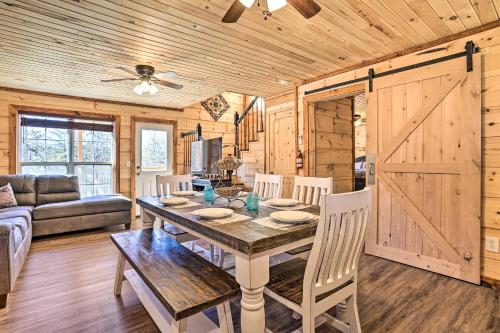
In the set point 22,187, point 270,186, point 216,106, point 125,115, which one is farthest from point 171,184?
point 216,106

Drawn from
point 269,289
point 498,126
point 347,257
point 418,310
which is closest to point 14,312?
point 269,289

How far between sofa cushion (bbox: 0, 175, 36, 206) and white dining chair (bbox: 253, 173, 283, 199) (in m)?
3.62

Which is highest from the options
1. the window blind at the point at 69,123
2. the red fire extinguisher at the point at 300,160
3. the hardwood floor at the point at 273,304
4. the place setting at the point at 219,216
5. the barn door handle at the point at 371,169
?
the window blind at the point at 69,123

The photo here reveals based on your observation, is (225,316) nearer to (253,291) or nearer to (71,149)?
(253,291)

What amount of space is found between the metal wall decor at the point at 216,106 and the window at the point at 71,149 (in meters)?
2.13

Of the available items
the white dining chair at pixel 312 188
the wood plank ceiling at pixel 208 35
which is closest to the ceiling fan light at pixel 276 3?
the wood plank ceiling at pixel 208 35

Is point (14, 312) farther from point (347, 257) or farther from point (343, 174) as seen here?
point (343, 174)

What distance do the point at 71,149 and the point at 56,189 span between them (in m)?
0.98

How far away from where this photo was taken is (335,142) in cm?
423

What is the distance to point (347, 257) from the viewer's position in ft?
4.77

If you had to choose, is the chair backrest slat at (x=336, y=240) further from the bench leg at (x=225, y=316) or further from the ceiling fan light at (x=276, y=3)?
the ceiling fan light at (x=276, y=3)

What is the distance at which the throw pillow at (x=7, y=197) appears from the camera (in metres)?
3.68

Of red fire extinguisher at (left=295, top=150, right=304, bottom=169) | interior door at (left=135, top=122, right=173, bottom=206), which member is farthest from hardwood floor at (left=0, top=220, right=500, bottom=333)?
interior door at (left=135, top=122, right=173, bottom=206)

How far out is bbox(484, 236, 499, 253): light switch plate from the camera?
7.55 ft
